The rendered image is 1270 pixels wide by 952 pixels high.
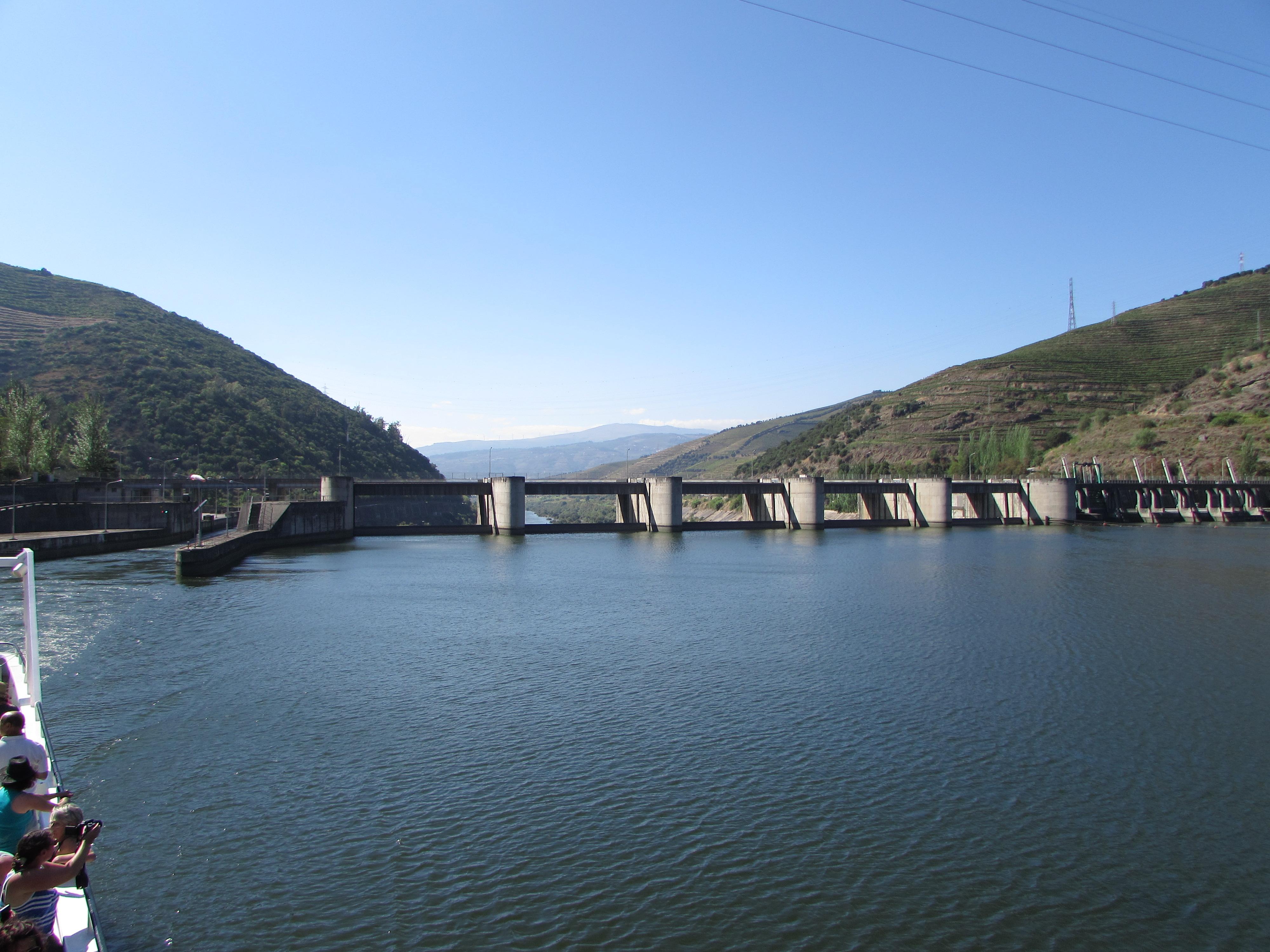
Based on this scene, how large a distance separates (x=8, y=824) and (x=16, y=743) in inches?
34.3

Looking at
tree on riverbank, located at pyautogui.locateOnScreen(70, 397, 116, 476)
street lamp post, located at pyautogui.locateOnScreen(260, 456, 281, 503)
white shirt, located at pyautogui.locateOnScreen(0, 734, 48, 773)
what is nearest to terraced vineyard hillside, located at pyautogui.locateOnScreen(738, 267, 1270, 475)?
street lamp post, located at pyautogui.locateOnScreen(260, 456, 281, 503)

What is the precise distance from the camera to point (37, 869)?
5.63 m

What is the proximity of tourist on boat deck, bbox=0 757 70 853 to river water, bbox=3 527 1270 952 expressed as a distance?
7.93 ft

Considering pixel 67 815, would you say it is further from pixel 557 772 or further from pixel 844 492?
pixel 844 492

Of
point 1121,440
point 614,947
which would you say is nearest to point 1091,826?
point 614,947


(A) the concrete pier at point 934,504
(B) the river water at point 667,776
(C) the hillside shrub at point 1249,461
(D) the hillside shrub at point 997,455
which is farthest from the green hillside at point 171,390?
(C) the hillside shrub at point 1249,461

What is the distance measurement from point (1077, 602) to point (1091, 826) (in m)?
22.7

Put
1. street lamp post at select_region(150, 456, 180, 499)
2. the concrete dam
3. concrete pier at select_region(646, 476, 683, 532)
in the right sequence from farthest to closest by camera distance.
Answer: concrete pier at select_region(646, 476, 683, 532) → street lamp post at select_region(150, 456, 180, 499) → the concrete dam

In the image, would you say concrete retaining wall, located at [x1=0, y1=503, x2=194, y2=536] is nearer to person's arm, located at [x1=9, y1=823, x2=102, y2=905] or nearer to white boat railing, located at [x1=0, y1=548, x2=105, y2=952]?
white boat railing, located at [x1=0, y1=548, x2=105, y2=952]

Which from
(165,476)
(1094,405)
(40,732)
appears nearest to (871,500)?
(1094,405)

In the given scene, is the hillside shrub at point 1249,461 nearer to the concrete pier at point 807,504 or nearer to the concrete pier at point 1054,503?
the concrete pier at point 1054,503

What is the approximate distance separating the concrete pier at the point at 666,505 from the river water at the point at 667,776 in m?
41.7

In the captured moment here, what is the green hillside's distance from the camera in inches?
3415

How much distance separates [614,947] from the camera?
27.7 ft
